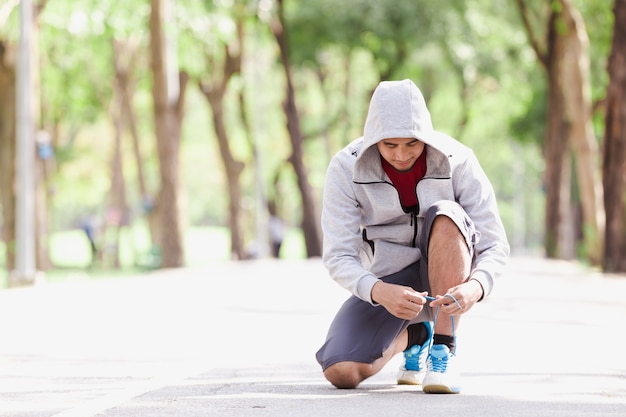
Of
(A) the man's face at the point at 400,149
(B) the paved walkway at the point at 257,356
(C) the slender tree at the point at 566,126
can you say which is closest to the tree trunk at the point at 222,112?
(C) the slender tree at the point at 566,126

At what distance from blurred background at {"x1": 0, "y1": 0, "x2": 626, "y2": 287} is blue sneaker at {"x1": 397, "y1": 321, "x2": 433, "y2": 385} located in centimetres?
1330

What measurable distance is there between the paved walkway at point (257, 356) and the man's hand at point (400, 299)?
0.39 metres

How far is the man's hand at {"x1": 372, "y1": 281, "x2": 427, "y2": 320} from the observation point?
19.1 feet

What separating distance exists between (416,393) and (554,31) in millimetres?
24727

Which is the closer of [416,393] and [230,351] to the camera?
[416,393]

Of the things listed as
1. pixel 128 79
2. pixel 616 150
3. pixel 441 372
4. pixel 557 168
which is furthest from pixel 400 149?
pixel 128 79

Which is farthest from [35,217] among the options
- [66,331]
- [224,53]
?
[66,331]

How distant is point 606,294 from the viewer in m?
16.1

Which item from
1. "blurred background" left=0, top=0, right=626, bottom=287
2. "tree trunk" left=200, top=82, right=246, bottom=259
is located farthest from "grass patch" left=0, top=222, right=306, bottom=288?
"tree trunk" left=200, top=82, right=246, bottom=259

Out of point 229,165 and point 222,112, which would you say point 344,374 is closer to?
point 222,112

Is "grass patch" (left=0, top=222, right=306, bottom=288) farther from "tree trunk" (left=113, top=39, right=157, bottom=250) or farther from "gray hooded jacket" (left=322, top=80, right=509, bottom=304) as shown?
"gray hooded jacket" (left=322, top=80, right=509, bottom=304)

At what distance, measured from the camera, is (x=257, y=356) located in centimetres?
891

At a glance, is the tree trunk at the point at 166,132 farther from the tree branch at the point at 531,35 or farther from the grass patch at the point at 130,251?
the grass patch at the point at 130,251

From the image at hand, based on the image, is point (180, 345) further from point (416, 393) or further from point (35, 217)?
point (35, 217)
